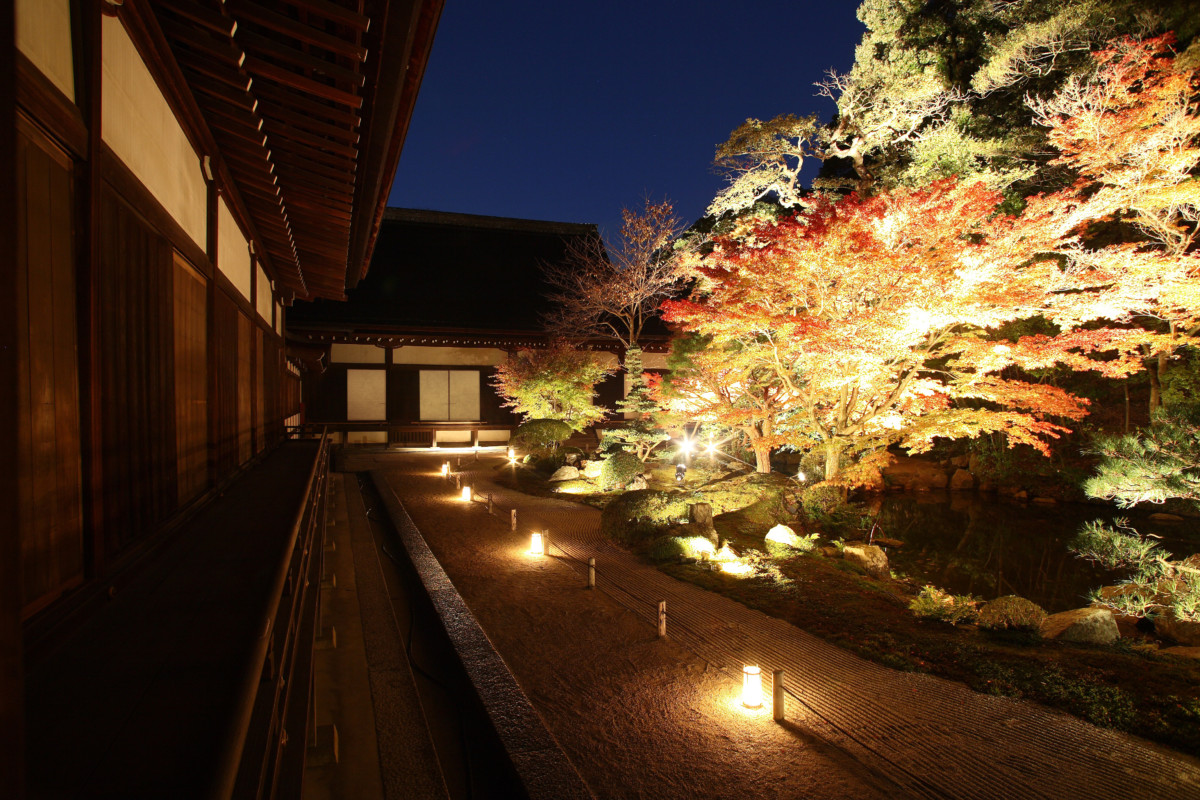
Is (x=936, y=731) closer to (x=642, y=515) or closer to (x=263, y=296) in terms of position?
(x=642, y=515)

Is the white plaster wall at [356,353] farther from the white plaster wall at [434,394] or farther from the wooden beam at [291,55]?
the wooden beam at [291,55]

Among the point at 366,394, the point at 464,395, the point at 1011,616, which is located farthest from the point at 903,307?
the point at 366,394

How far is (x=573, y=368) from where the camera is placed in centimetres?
1581

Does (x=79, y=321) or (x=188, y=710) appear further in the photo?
(x=79, y=321)

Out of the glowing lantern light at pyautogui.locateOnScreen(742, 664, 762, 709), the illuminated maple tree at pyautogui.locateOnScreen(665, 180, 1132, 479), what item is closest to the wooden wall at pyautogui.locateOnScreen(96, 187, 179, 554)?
the glowing lantern light at pyautogui.locateOnScreen(742, 664, 762, 709)

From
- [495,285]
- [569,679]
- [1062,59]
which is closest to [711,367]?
[569,679]

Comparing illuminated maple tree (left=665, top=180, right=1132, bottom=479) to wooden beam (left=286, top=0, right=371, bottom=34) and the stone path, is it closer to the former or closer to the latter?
the stone path

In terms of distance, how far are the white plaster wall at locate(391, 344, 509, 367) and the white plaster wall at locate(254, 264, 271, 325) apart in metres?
10.7

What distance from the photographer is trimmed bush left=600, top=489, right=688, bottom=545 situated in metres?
8.04

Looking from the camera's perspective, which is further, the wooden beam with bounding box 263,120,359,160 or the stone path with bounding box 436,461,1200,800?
the wooden beam with bounding box 263,120,359,160

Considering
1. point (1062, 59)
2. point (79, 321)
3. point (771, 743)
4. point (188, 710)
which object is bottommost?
point (771, 743)

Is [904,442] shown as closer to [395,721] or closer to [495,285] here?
[395,721]

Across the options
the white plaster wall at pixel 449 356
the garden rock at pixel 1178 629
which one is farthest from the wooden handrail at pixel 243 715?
the white plaster wall at pixel 449 356

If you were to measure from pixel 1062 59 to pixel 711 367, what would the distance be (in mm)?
9661
